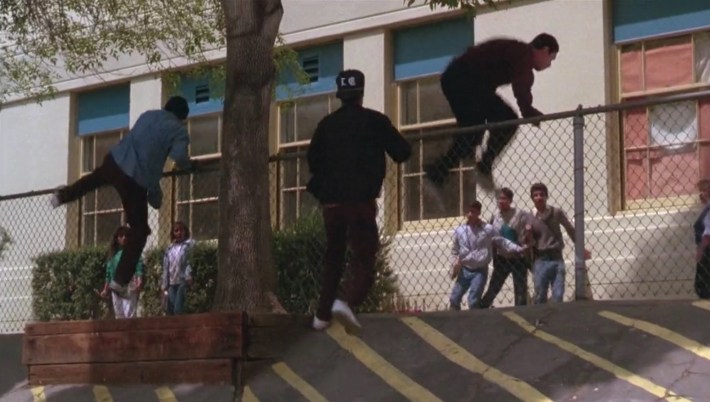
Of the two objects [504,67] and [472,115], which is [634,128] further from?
[472,115]

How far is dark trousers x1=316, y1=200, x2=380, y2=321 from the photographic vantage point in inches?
352

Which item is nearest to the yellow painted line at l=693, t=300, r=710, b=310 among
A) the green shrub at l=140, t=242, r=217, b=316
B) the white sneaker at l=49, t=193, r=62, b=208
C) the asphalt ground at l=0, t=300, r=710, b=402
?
the asphalt ground at l=0, t=300, r=710, b=402

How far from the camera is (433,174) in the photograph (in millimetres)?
12016

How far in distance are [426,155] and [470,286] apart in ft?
4.33

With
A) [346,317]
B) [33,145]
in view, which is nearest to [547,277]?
[346,317]

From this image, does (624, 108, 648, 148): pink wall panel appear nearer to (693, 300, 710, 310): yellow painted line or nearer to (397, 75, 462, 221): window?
(397, 75, 462, 221): window

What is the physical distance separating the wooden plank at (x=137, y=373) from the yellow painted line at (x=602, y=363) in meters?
2.11

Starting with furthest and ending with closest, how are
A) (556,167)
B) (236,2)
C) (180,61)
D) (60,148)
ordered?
(60,148) → (180,61) → (556,167) → (236,2)

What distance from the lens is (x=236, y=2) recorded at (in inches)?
396

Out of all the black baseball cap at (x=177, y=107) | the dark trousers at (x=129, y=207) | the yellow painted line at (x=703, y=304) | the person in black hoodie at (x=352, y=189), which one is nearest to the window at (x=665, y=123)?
the yellow painted line at (x=703, y=304)

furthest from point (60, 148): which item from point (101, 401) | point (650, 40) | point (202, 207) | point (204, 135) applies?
point (101, 401)

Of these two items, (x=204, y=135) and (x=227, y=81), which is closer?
(x=227, y=81)

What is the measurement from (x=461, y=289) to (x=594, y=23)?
13.5ft

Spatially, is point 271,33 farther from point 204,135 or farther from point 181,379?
point 204,135
